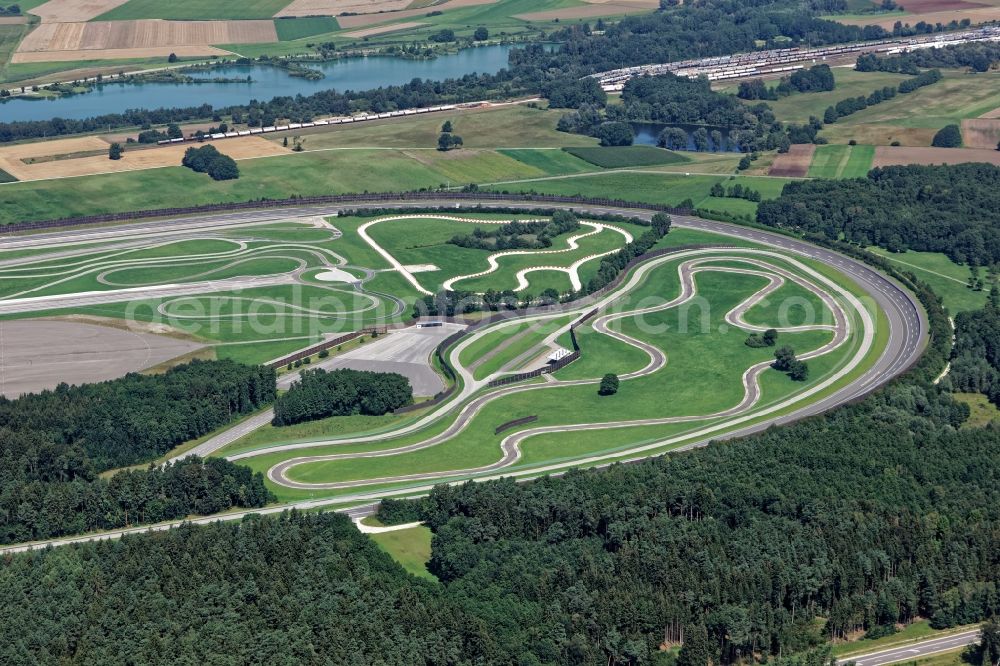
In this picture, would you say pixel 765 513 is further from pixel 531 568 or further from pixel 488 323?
pixel 488 323

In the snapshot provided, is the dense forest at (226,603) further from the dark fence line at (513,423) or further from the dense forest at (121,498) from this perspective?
the dark fence line at (513,423)

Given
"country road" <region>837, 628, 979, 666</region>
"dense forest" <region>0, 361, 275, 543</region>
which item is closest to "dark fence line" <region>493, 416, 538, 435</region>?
"dense forest" <region>0, 361, 275, 543</region>

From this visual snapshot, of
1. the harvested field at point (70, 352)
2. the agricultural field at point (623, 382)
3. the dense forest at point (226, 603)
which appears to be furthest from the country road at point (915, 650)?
the harvested field at point (70, 352)

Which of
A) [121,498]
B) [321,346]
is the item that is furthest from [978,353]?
[121,498]

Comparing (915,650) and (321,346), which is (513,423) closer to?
(321,346)

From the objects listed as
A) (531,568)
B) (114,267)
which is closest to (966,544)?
(531,568)
